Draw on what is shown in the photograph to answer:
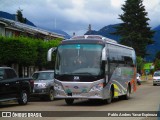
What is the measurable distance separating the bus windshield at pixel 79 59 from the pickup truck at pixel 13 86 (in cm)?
198

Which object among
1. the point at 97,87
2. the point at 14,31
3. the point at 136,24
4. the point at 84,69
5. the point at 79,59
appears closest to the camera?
the point at 97,87

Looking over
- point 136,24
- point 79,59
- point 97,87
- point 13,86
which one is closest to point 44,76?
point 13,86

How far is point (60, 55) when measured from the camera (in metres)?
22.5

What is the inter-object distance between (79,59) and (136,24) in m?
65.7

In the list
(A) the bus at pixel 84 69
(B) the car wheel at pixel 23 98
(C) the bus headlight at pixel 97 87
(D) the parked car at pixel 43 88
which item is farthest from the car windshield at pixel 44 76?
(C) the bus headlight at pixel 97 87

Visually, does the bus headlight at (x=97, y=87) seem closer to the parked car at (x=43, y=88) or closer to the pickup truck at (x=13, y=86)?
the pickup truck at (x=13, y=86)

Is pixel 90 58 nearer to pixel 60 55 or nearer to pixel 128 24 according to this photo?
pixel 60 55

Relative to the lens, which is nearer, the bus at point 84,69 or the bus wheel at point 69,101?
the bus at point 84,69

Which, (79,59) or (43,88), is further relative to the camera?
(43,88)

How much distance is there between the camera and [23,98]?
22.9m

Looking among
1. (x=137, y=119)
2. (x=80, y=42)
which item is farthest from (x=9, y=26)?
(x=137, y=119)

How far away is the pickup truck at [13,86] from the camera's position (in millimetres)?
21000

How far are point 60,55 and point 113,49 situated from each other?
3267 millimetres

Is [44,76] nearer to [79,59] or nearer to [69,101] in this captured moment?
[69,101]
